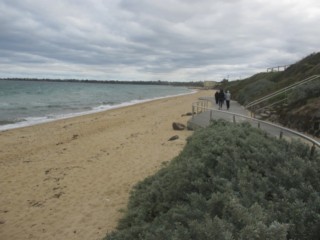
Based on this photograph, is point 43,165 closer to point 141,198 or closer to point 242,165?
point 141,198

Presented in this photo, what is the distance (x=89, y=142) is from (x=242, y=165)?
1163cm

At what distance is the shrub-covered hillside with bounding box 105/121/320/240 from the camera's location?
394 cm

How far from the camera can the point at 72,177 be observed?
1047 cm

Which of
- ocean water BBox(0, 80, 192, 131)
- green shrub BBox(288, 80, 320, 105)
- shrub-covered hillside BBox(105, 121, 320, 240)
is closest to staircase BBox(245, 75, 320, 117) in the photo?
green shrub BBox(288, 80, 320, 105)

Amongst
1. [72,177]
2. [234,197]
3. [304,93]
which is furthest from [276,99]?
[234,197]

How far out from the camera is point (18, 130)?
21.6 m

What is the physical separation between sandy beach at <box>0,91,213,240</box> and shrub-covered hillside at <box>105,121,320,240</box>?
1.11 m

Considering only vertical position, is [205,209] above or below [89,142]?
above

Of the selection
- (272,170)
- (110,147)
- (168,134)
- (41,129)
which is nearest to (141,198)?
(272,170)

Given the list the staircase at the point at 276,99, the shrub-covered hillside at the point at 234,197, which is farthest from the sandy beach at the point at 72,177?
the staircase at the point at 276,99

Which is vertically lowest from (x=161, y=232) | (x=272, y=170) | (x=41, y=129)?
(x=41, y=129)

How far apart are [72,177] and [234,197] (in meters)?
6.97

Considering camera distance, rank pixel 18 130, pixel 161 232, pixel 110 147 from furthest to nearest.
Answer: pixel 18 130 → pixel 110 147 → pixel 161 232

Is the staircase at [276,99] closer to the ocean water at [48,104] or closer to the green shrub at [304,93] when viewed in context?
the green shrub at [304,93]
